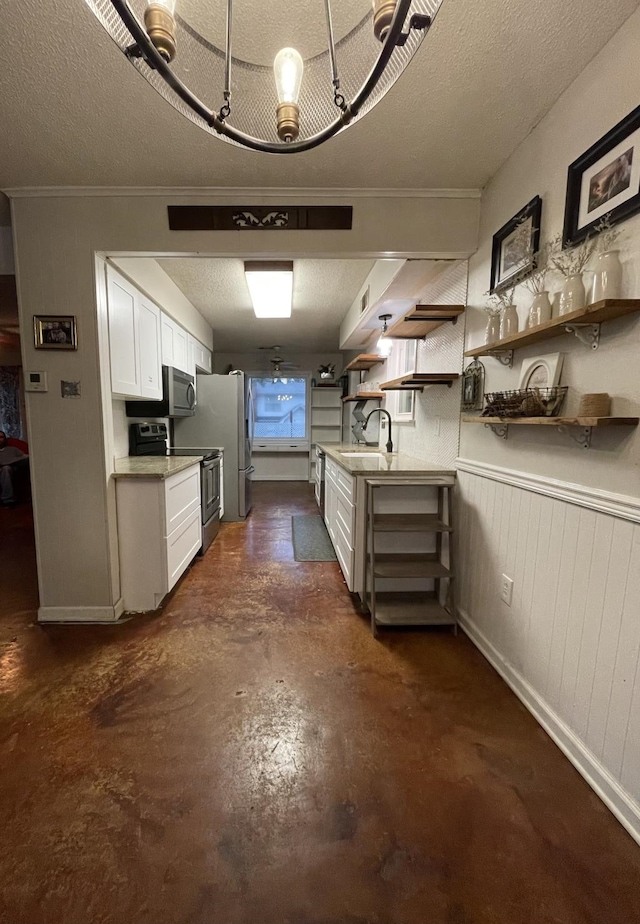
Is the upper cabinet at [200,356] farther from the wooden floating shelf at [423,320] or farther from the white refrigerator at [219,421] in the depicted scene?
the wooden floating shelf at [423,320]

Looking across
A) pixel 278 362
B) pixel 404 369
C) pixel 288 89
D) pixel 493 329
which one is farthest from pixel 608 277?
pixel 278 362

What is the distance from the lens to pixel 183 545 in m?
2.82

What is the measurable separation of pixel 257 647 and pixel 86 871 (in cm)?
108

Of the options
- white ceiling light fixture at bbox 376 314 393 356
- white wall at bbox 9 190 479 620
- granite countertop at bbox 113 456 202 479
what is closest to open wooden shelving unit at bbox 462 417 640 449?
white wall at bbox 9 190 479 620

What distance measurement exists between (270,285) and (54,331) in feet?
5.86

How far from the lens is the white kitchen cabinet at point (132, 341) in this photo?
235 centimetres

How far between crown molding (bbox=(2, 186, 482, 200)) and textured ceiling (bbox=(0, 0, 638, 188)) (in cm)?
4

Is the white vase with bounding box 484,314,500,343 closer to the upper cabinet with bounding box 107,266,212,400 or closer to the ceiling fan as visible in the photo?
the upper cabinet with bounding box 107,266,212,400

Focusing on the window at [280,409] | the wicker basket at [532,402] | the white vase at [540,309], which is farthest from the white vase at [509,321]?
the window at [280,409]

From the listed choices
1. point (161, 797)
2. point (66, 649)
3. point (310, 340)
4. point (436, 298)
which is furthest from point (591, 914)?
point (310, 340)

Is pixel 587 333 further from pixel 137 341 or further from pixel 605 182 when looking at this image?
pixel 137 341

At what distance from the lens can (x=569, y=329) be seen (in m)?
1.34

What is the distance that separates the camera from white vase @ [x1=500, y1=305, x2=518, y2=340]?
5.55 feet

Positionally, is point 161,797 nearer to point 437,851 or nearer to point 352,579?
point 437,851
